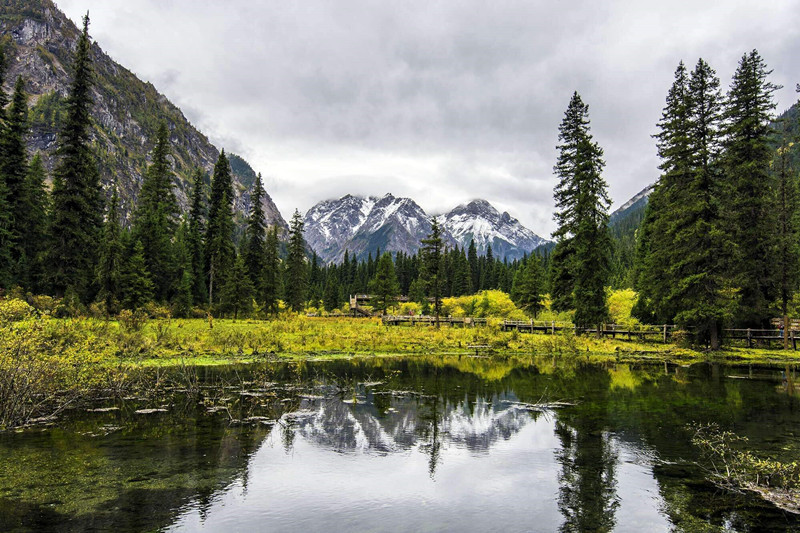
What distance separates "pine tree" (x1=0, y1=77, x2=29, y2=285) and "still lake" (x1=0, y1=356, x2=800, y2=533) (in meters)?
33.9

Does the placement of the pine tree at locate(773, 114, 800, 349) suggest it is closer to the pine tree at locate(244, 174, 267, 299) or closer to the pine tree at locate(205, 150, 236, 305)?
the pine tree at locate(244, 174, 267, 299)

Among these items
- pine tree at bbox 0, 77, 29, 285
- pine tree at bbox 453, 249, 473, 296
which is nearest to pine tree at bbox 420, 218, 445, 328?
pine tree at bbox 0, 77, 29, 285

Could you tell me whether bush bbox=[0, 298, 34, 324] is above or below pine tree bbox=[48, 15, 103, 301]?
below

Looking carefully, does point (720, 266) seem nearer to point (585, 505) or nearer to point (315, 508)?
point (585, 505)

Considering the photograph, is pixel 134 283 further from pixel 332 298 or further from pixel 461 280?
pixel 461 280

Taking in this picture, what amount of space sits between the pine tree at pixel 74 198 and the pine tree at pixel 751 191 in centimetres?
4979

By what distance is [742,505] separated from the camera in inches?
308

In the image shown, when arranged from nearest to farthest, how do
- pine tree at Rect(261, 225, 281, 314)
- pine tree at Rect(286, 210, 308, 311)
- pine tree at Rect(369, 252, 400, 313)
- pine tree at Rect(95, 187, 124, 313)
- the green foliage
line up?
the green foliage, pine tree at Rect(95, 187, 124, 313), pine tree at Rect(261, 225, 281, 314), pine tree at Rect(286, 210, 308, 311), pine tree at Rect(369, 252, 400, 313)

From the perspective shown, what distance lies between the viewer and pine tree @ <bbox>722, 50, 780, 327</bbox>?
3394 cm

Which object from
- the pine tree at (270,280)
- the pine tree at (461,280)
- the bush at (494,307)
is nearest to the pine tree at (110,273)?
the pine tree at (270,280)

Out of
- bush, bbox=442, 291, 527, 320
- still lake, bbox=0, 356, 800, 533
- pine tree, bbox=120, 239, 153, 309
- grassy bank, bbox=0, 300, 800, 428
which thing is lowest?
still lake, bbox=0, 356, 800, 533

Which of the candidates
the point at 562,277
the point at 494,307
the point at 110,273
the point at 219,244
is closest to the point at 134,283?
the point at 110,273

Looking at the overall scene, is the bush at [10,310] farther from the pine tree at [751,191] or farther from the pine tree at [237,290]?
the pine tree at [751,191]

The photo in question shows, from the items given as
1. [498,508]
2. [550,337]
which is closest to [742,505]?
[498,508]
